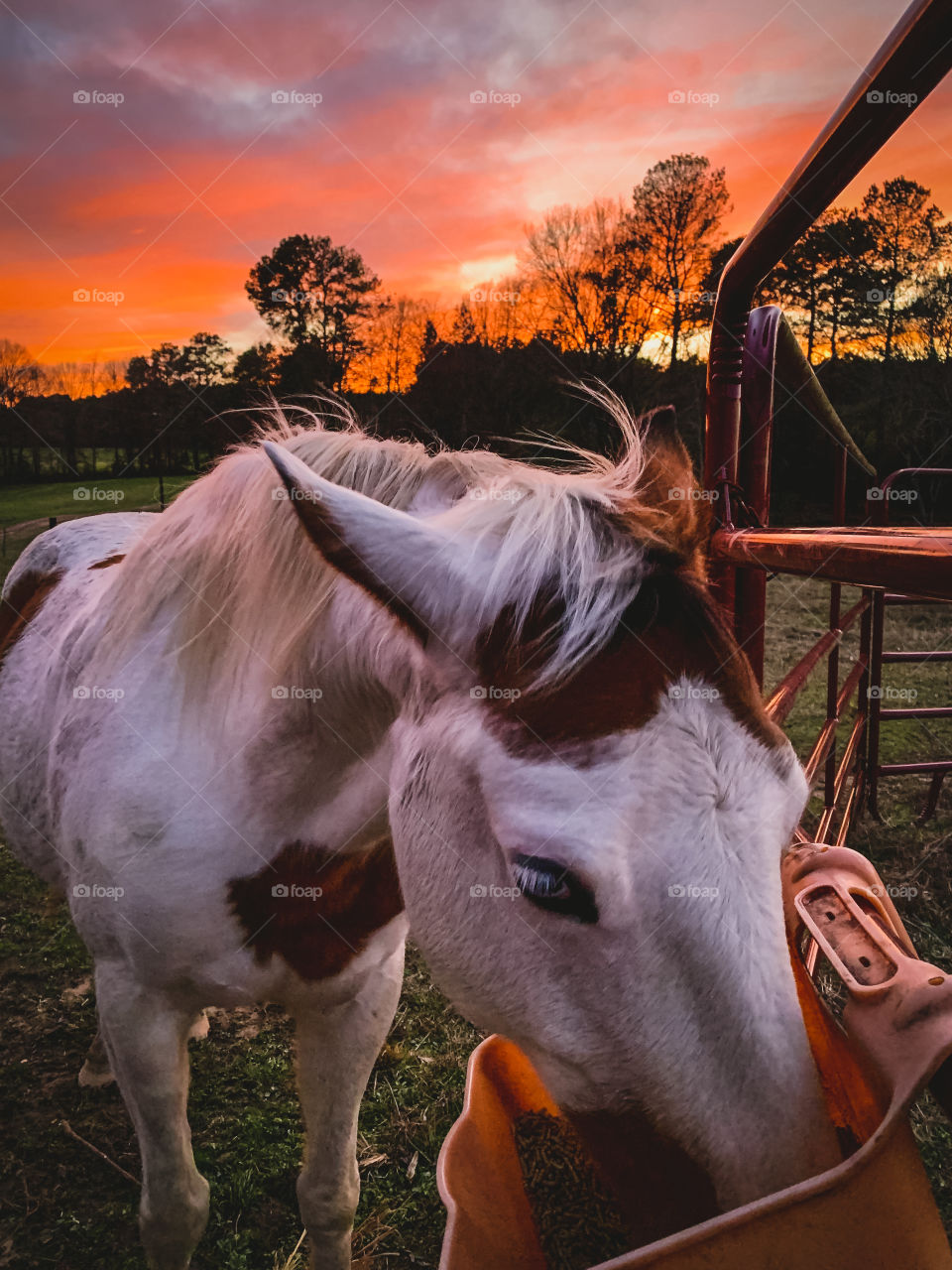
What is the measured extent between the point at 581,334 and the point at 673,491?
579 inches

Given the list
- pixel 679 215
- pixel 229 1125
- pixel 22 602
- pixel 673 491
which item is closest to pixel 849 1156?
pixel 673 491

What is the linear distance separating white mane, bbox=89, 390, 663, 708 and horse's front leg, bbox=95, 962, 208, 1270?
80cm

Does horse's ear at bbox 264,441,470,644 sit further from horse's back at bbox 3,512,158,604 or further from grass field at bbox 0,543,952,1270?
grass field at bbox 0,543,952,1270

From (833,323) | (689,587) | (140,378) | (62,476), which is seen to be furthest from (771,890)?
(833,323)

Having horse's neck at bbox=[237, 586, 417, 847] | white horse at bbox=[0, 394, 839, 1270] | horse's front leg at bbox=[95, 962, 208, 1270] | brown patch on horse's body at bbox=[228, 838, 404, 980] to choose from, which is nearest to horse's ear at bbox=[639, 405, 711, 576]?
white horse at bbox=[0, 394, 839, 1270]

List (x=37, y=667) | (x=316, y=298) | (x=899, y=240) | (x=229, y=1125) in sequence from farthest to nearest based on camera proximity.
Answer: (x=899, y=240), (x=316, y=298), (x=229, y=1125), (x=37, y=667)

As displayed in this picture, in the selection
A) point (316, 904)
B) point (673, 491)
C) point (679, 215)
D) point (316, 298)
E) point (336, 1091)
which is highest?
point (679, 215)

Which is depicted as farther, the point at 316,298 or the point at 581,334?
the point at 581,334

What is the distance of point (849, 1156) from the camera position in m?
0.84

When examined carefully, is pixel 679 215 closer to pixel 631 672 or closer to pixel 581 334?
pixel 581 334

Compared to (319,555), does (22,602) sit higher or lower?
lower

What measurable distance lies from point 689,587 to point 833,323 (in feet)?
51.1

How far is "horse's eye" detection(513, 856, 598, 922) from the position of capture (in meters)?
0.91

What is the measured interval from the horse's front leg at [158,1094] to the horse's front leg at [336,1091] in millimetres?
309
